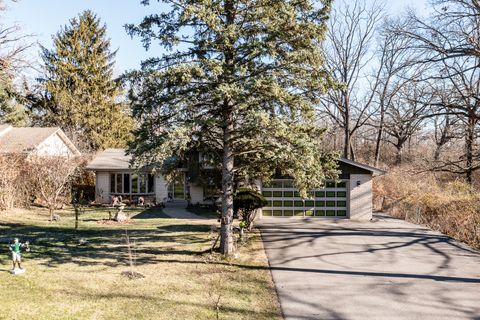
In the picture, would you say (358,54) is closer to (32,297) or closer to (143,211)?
(143,211)

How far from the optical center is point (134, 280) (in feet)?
30.2

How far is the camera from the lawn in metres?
7.30

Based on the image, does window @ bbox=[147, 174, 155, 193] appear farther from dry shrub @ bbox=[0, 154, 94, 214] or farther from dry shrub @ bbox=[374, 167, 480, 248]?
dry shrub @ bbox=[374, 167, 480, 248]

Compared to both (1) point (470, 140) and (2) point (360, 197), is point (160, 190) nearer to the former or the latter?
(2) point (360, 197)

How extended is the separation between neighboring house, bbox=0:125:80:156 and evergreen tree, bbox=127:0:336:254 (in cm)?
1593

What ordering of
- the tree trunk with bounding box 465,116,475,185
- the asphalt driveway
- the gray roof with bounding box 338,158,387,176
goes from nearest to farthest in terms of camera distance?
the asphalt driveway
the tree trunk with bounding box 465,116,475,185
the gray roof with bounding box 338,158,387,176

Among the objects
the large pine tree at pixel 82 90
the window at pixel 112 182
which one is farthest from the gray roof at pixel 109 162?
the large pine tree at pixel 82 90

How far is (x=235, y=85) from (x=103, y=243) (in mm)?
8003

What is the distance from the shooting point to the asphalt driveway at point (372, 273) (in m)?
7.67

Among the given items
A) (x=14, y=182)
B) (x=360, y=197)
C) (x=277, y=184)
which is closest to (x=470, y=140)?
(x=360, y=197)

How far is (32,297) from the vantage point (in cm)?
783

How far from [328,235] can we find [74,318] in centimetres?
1124

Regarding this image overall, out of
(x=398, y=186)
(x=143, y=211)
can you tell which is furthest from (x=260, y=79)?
(x=398, y=186)

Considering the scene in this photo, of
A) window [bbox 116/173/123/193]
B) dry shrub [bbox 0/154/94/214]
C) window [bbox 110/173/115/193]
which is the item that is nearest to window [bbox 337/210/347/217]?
window [bbox 116/173/123/193]
